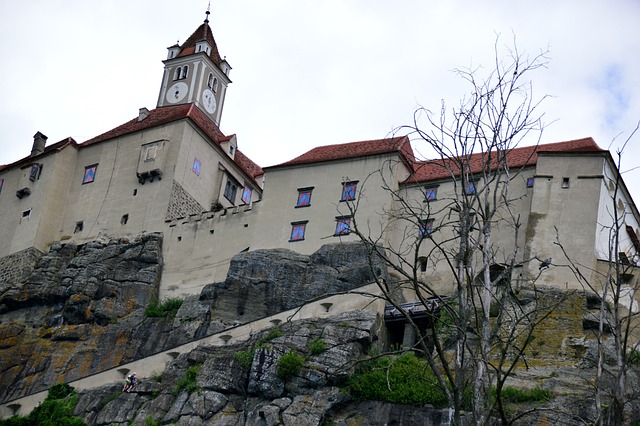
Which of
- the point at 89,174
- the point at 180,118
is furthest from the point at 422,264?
the point at 89,174

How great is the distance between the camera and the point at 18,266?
Result: 188 feet

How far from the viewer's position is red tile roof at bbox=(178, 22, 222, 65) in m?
67.9

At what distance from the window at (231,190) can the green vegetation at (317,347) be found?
814 inches

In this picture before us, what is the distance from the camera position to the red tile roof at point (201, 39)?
67.9 metres

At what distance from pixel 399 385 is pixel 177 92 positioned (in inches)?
1382

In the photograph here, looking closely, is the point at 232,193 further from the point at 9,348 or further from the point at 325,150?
the point at 9,348

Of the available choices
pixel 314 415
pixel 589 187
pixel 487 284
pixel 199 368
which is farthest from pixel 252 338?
pixel 487 284

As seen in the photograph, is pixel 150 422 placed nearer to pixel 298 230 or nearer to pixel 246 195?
pixel 298 230

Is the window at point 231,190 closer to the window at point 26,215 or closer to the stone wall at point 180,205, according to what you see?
the stone wall at point 180,205

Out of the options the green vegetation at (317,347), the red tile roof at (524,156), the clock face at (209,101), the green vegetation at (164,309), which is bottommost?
the green vegetation at (317,347)

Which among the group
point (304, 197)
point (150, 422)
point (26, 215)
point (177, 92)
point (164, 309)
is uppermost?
point (177, 92)

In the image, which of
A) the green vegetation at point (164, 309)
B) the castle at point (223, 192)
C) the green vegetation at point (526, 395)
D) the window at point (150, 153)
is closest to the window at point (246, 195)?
the castle at point (223, 192)

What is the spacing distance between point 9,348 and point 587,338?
98.6 ft

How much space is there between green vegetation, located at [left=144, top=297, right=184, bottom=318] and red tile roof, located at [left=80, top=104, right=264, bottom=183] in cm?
1211
